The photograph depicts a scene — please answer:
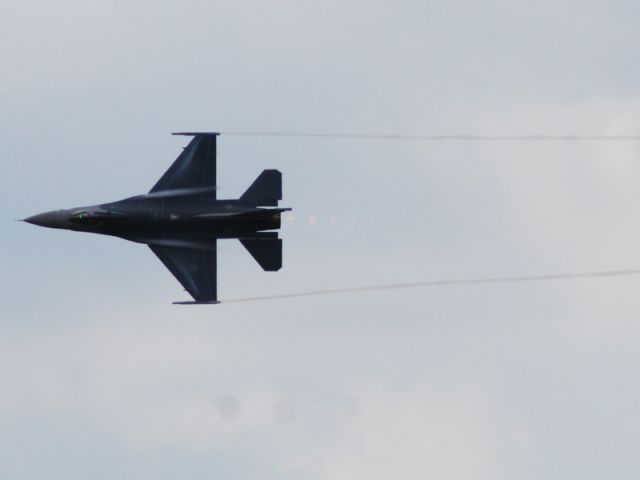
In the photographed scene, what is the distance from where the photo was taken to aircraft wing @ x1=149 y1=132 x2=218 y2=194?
55.5 metres

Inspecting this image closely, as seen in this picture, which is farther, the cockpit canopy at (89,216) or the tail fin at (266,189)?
the cockpit canopy at (89,216)

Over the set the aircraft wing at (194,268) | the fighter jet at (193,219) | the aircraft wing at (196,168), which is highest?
the aircraft wing at (196,168)

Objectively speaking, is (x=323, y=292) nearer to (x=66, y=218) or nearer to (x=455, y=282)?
(x=455, y=282)

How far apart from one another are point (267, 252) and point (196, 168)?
5756 millimetres

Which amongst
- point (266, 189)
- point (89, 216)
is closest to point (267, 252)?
point (266, 189)

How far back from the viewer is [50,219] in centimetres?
5572

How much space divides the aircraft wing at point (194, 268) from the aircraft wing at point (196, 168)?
3087 mm

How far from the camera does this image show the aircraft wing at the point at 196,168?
5553 cm

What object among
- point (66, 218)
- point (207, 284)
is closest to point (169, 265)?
point (207, 284)

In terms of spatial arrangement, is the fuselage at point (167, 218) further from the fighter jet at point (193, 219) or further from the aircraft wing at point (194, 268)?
the aircraft wing at point (194, 268)

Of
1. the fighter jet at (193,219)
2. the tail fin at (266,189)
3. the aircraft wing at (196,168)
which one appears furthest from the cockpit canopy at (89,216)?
the tail fin at (266,189)

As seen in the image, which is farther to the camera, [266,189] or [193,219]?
[193,219]

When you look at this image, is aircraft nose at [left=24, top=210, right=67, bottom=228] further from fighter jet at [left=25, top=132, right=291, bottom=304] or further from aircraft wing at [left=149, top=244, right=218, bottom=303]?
aircraft wing at [left=149, top=244, right=218, bottom=303]

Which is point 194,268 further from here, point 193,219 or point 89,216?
point 89,216
